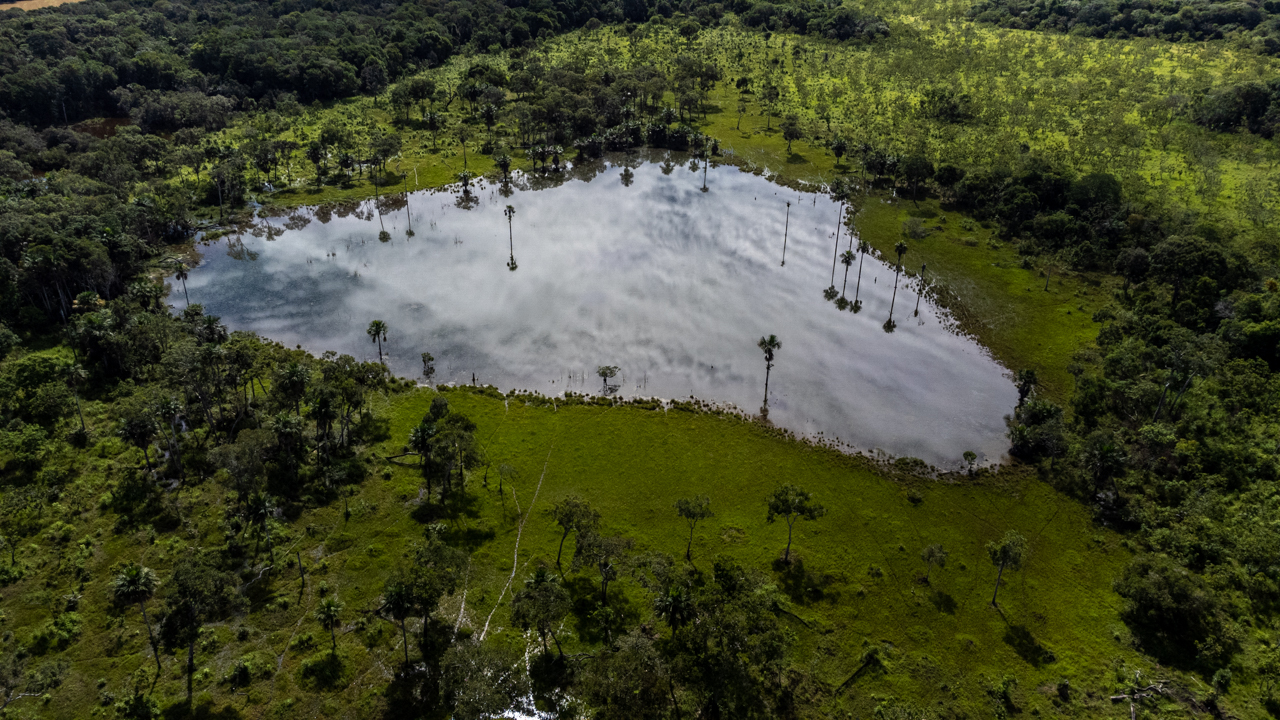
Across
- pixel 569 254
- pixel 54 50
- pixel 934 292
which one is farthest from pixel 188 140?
pixel 934 292

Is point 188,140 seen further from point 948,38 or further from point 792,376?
point 948,38

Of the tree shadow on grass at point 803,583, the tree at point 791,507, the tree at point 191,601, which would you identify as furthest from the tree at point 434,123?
the tree shadow on grass at point 803,583

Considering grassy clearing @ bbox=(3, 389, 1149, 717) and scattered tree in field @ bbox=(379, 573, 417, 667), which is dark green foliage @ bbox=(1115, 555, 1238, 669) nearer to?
grassy clearing @ bbox=(3, 389, 1149, 717)

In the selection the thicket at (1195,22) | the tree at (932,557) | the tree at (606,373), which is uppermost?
the thicket at (1195,22)

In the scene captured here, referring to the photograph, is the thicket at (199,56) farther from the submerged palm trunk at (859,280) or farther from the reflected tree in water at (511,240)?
the submerged palm trunk at (859,280)

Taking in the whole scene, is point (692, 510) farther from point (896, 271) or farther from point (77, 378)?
point (896, 271)
